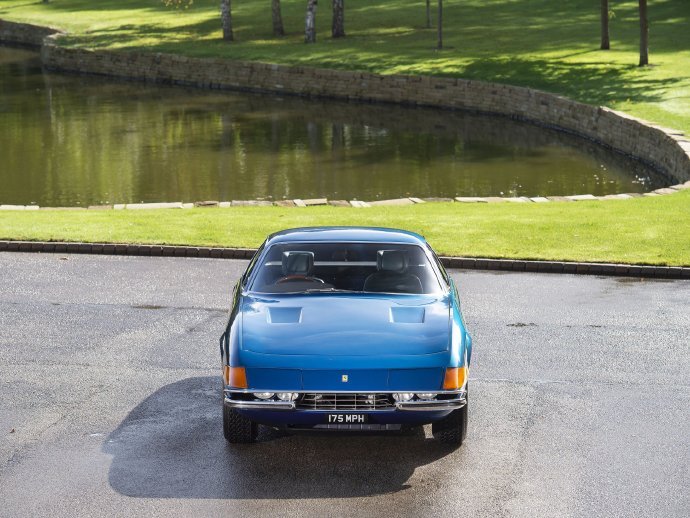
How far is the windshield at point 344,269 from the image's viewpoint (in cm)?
1079

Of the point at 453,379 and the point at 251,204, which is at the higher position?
the point at 453,379

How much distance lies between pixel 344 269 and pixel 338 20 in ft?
139

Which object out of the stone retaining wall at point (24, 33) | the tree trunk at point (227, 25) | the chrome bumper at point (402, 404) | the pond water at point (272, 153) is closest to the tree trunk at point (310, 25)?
the tree trunk at point (227, 25)

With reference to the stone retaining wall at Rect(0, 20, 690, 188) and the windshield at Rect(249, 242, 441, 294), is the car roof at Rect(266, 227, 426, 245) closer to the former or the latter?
the windshield at Rect(249, 242, 441, 294)

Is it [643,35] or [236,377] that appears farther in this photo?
[643,35]

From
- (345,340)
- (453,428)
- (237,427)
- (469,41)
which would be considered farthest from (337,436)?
(469,41)

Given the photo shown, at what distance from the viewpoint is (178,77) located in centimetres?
5138

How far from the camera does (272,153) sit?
33.2m

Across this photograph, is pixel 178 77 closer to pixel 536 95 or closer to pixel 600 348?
pixel 536 95

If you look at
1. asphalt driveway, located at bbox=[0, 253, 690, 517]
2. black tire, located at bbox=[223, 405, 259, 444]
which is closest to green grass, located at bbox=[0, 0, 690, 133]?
asphalt driveway, located at bbox=[0, 253, 690, 517]

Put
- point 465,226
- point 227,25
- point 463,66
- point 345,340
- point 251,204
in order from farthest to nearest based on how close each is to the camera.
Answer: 1. point 227,25
2. point 463,66
3. point 251,204
4. point 465,226
5. point 345,340

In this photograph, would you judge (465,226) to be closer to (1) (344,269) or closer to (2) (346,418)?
(1) (344,269)

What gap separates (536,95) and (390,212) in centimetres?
1865

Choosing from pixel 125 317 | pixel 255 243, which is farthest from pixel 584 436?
pixel 255 243
